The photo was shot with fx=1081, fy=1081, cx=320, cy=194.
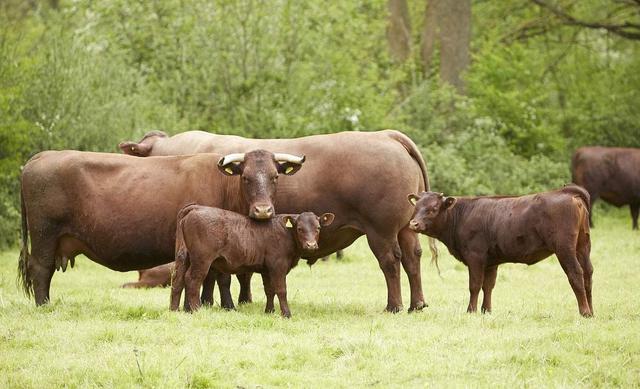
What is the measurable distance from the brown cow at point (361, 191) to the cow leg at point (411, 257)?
0.05 ft

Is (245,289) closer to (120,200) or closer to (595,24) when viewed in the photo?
(120,200)

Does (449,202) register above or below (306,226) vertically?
above

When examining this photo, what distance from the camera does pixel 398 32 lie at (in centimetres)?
3675

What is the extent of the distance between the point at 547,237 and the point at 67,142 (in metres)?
13.4

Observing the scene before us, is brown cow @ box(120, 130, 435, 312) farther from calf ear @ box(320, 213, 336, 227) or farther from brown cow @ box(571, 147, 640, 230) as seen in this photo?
brown cow @ box(571, 147, 640, 230)

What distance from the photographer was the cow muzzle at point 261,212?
11672 mm

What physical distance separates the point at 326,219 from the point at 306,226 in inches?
14.4

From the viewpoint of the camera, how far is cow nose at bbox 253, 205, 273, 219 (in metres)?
11.7

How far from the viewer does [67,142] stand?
22.6 meters

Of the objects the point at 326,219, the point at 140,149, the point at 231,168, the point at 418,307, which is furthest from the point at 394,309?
the point at 140,149

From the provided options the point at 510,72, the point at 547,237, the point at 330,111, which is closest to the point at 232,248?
the point at 547,237

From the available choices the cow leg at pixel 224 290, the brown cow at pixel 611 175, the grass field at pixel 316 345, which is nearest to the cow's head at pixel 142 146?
the grass field at pixel 316 345

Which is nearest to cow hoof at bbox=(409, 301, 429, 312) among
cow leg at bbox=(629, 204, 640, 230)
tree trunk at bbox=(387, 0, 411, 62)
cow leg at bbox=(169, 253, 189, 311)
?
cow leg at bbox=(169, 253, 189, 311)

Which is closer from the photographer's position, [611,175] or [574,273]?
[574,273]
